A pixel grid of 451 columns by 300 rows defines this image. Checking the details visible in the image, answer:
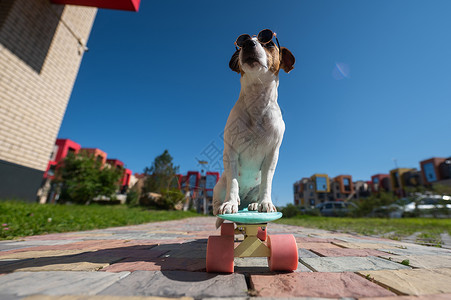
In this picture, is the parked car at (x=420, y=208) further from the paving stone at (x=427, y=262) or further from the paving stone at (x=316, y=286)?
the paving stone at (x=316, y=286)

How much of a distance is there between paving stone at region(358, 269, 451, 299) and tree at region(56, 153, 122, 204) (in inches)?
684

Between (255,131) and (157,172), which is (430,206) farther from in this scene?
(157,172)

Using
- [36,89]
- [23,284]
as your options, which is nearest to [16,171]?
[36,89]

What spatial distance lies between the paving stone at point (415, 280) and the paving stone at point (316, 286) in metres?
0.10

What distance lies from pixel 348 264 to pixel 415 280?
0.40 m

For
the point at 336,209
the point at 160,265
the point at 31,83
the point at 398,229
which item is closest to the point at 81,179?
the point at 31,83

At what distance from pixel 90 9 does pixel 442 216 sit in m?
18.0

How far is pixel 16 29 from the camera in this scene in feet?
18.6

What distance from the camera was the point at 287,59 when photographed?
1.89 m

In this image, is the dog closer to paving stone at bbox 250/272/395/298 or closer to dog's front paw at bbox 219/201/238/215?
dog's front paw at bbox 219/201/238/215

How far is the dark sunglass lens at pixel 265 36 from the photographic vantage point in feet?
5.83

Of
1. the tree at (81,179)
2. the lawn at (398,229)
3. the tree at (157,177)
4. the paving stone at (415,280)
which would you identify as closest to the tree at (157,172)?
the tree at (157,177)

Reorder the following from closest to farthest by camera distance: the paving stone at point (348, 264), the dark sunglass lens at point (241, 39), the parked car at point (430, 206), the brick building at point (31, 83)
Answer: the paving stone at point (348, 264), the dark sunglass lens at point (241, 39), the brick building at point (31, 83), the parked car at point (430, 206)

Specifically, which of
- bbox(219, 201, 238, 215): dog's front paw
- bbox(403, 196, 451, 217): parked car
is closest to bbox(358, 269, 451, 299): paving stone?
bbox(219, 201, 238, 215): dog's front paw
